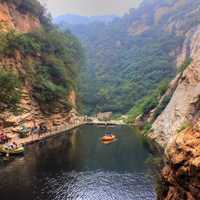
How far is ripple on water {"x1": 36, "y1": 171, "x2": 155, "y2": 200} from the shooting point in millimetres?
28261

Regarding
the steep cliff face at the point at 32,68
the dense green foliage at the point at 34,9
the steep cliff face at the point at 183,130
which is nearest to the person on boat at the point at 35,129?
the steep cliff face at the point at 32,68

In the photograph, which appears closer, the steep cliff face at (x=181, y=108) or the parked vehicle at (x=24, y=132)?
the steep cliff face at (x=181, y=108)

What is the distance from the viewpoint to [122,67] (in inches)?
5640

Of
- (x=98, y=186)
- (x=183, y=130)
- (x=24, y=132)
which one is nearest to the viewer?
(x=183, y=130)

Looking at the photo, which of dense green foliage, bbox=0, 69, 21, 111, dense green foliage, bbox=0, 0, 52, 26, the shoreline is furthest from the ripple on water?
dense green foliage, bbox=0, 0, 52, 26

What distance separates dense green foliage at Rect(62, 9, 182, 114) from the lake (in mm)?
55224

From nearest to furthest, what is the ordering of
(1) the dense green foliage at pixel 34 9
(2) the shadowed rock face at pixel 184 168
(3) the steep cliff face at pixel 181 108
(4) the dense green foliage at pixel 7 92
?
1. (2) the shadowed rock face at pixel 184 168
2. (4) the dense green foliage at pixel 7 92
3. (3) the steep cliff face at pixel 181 108
4. (1) the dense green foliage at pixel 34 9

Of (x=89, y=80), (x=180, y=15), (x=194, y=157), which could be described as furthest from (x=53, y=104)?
(x=180, y=15)

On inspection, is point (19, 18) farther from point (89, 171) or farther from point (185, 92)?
point (89, 171)

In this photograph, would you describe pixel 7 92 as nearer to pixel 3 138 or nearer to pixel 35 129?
pixel 3 138

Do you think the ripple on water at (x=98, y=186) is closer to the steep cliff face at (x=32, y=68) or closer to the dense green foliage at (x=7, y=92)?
the dense green foliage at (x=7, y=92)

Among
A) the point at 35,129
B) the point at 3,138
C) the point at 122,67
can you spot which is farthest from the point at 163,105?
the point at 122,67

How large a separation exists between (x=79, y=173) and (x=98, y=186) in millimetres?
4907

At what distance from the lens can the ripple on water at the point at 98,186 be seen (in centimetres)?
2826
